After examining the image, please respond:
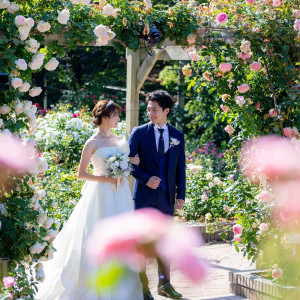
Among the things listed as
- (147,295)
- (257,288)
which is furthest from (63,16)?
(257,288)

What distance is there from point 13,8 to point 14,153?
0.95m

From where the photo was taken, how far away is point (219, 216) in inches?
297

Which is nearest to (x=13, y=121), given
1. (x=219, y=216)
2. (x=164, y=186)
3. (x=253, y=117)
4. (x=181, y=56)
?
(x=164, y=186)

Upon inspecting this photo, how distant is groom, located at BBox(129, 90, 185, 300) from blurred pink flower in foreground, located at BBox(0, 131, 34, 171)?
1.10 meters

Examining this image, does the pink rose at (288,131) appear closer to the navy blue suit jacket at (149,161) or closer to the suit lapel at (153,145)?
the navy blue suit jacket at (149,161)

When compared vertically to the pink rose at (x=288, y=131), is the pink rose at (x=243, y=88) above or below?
above

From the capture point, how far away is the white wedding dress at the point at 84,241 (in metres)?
4.36

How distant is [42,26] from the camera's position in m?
3.88

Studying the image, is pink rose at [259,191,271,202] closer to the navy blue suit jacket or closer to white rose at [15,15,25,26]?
the navy blue suit jacket

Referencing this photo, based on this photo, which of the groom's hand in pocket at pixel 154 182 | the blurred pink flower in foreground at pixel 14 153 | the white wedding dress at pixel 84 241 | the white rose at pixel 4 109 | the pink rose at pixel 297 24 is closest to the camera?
the blurred pink flower in foreground at pixel 14 153

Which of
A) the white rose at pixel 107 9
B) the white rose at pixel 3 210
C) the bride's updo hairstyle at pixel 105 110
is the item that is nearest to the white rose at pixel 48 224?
the white rose at pixel 3 210

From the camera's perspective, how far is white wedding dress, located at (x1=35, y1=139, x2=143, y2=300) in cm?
436

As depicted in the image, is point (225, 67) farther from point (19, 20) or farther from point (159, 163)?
point (19, 20)

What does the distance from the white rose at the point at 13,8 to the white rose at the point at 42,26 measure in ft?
0.67
